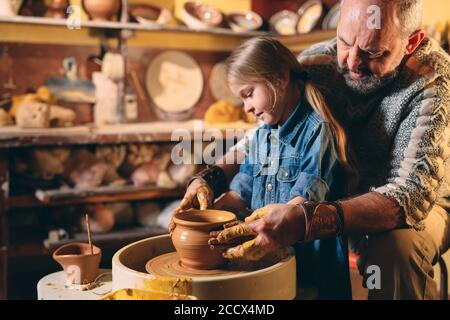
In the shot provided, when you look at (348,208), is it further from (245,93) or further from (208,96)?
(208,96)

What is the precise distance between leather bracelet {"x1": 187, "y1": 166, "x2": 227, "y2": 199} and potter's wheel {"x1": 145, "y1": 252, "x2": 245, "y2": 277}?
39cm

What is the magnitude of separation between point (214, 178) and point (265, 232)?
0.65 metres

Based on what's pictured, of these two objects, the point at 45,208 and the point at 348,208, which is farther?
the point at 45,208

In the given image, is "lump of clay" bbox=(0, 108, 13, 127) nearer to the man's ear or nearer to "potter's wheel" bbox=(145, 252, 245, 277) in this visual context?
"potter's wheel" bbox=(145, 252, 245, 277)

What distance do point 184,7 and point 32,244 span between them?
210 centimetres

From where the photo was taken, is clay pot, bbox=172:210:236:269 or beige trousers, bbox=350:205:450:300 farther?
beige trousers, bbox=350:205:450:300

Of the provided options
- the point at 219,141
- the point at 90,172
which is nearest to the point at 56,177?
the point at 90,172

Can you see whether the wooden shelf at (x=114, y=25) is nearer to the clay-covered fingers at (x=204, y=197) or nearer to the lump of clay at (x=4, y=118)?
the lump of clay at (x=4, y=118)

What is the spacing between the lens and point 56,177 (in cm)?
354

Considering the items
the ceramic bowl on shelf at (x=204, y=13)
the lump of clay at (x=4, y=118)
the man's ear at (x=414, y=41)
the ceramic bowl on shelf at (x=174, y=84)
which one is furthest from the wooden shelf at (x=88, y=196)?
the man's ear at (x=414, y=41)

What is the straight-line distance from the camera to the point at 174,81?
438 centimetres

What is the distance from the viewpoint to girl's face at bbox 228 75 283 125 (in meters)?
1.92

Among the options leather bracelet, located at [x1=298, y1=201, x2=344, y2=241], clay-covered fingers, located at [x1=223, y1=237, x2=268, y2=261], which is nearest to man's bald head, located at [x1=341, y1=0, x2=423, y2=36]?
leather bracelet, located at [x1=298, y1=201, x2=344, y2=241]

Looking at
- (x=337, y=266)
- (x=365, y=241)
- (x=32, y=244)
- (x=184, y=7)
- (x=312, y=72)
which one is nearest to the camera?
(x=337, y=266)
